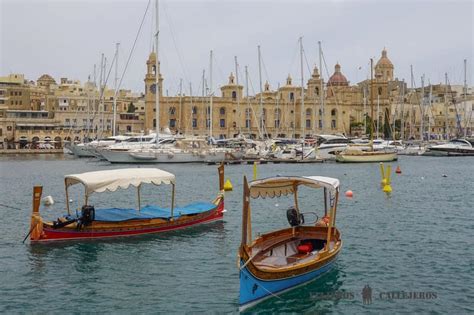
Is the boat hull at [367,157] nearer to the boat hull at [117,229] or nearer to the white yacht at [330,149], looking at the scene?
the white yacht at [330,149]

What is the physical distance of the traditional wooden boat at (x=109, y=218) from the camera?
19.9 m

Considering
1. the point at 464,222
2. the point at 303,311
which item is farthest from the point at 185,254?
the point at 464,222

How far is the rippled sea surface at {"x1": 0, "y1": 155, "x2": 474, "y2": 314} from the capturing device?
1415cm

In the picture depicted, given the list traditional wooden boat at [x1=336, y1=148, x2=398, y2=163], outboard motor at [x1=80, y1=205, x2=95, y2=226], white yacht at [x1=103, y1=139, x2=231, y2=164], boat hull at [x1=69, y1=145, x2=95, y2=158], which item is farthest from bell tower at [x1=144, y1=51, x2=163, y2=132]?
outboard motor at [x1=80, y1=205, x2=95, y2=226]

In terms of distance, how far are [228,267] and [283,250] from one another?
187cm

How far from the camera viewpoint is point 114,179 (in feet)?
68.7

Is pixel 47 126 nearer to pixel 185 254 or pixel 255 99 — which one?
pixel 255 99

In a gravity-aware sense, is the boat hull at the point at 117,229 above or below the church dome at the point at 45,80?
below

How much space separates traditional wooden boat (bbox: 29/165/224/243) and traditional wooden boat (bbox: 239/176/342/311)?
16.7 ft

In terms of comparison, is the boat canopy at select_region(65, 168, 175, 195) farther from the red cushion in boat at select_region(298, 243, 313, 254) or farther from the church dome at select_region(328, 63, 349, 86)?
the church dome at select_region(328, 63, 349, 86)

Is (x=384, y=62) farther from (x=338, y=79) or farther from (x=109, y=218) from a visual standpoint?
→ (x=109, y=218)

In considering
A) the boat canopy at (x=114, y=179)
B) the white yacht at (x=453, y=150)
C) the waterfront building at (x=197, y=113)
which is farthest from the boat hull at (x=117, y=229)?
the waterfront building at (x=197, y=113)

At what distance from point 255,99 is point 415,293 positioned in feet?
336

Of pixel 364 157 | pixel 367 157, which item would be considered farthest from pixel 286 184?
pixel 367 157
